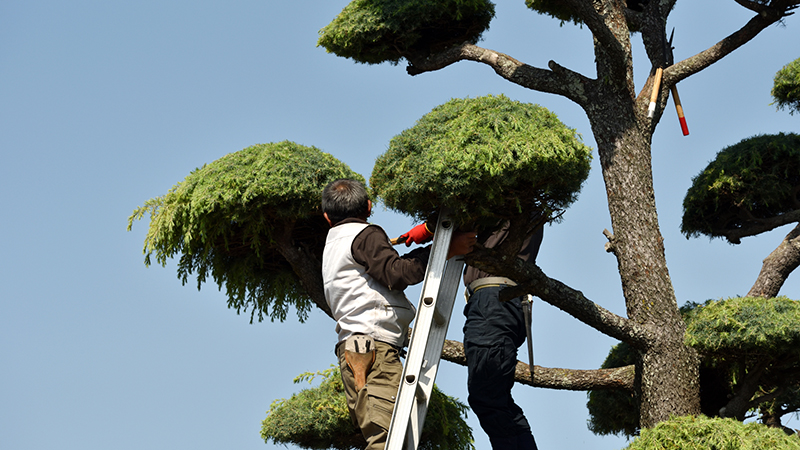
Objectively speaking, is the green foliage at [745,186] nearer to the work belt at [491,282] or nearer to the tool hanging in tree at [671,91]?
the tool hanging in tree at [671,91]

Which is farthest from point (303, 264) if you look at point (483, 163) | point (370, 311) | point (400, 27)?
point (400, 27)

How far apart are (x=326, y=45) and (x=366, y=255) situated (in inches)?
146

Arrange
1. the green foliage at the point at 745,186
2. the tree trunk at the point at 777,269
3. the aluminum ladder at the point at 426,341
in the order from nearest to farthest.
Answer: the aluminum ladder at the point at 426,341, the tree trunk at the point at 777,269, the green foliage at the point at 745,186

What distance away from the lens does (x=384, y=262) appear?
4355 millimetres

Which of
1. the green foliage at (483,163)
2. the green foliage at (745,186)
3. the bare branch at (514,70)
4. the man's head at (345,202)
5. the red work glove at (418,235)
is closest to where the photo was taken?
the green foliage at (483,163)

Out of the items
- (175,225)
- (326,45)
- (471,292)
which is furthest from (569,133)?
(326,45)

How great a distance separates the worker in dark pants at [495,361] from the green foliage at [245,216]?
1.35 m

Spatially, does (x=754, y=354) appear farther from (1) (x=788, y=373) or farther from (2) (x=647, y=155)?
(2) (x=647, y=155)

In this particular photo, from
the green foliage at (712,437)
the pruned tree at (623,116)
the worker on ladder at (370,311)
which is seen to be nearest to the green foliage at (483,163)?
the worker on ladder at (370,311)

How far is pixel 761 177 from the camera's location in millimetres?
7160

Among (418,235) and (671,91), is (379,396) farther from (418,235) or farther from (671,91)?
(671,91)

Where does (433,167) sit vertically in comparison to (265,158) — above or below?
below

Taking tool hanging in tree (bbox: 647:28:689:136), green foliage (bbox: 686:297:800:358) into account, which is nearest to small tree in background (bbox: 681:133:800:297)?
tool hanging in tree (bbox: 647:28:689:136)

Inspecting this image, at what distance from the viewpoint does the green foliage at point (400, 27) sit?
7043 millimetres
